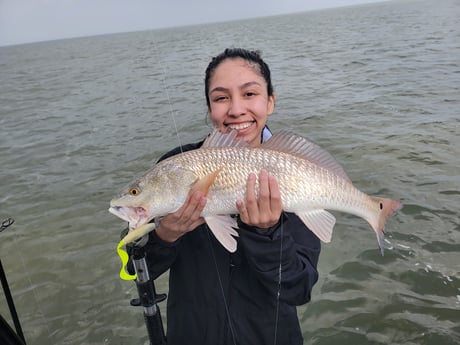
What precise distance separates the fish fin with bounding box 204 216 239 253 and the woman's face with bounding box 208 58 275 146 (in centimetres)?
64

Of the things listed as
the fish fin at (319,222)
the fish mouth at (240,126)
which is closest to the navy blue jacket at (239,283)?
the fish fin at (319,222)

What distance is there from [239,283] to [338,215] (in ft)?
12.5

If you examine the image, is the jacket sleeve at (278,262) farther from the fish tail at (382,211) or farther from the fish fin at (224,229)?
Answer: the fish tail at (382,211)

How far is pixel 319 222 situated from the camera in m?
2.42

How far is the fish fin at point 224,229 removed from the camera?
85.9 inches

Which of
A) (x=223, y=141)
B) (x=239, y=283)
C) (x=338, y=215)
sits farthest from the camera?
(x=338, y=215)

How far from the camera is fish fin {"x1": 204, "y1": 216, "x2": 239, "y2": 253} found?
2182 millimetres

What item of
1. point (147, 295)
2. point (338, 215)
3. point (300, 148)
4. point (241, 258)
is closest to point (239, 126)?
point (300, 148)

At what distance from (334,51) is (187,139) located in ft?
55.4

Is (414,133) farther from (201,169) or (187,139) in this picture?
(201,169)

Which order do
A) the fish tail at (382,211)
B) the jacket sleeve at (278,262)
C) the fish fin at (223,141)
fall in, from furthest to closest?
the fish tail at (382,211), the fish fin at (223,141), the jacket sleeve at (278,262)

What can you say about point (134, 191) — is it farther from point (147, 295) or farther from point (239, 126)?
point (239, 126)

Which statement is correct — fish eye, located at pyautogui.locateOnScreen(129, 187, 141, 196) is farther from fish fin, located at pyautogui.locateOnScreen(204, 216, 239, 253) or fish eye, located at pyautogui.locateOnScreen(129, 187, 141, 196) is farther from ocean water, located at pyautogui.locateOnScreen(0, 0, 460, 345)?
ocean water, located at pyautogui.locateOnScreen(0, 0, 460, 345)

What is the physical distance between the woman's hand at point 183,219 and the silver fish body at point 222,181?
0.04m
